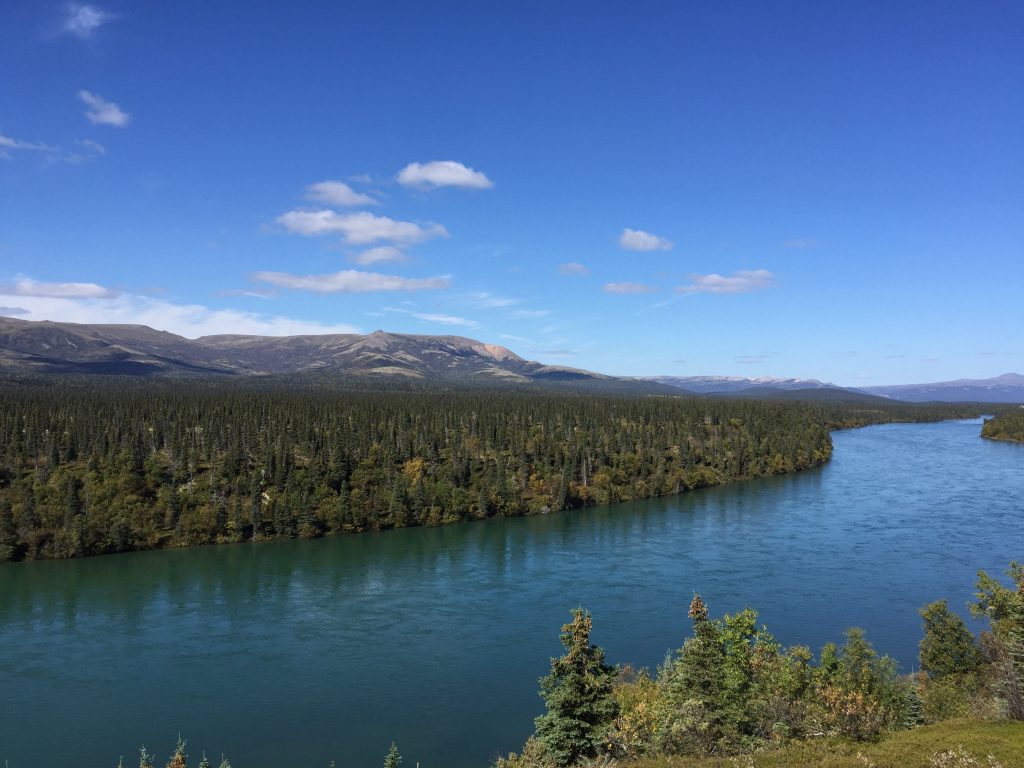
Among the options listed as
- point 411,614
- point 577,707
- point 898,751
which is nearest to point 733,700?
point 577,707

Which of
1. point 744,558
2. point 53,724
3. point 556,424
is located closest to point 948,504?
point 744,558

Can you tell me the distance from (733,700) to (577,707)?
7.51m

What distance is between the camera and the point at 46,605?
216 ft

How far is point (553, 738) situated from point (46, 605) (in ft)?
205

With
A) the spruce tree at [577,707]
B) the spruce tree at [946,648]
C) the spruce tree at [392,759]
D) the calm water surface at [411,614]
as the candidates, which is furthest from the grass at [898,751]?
the spruce tree at [946,648]

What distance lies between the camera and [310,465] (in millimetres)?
106250

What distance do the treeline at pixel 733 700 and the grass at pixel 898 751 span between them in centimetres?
149

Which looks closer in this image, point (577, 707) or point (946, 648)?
point (577, 707)

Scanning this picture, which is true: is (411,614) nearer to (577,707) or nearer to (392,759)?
(392,759)

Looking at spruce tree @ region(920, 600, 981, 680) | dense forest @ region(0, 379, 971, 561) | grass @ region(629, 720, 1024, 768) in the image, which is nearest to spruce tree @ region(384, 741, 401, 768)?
grass @ region(629, 720, 1024, 768)

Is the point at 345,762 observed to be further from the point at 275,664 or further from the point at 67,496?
the point at 67,496

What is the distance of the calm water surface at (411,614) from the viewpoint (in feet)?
139

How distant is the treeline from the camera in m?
25.3

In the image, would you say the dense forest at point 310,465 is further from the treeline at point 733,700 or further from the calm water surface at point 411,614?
the treeline at point 733,700
